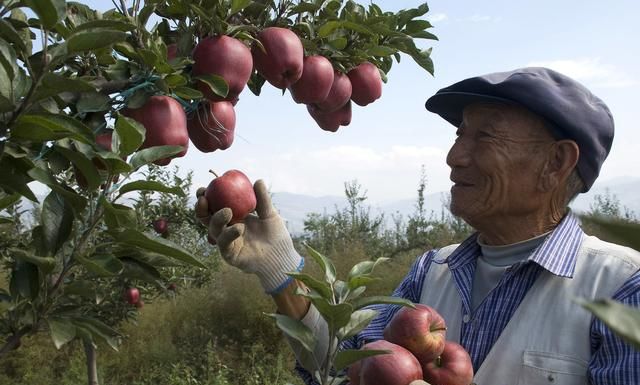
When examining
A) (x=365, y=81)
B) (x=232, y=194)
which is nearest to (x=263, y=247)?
(x=232, y=194)

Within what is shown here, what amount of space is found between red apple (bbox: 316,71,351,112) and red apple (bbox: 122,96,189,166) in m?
0.36

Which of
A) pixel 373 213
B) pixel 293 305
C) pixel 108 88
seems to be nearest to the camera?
pixel 108 88

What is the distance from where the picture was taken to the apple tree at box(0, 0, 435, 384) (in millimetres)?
750

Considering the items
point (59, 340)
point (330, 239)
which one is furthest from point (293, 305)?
point (330, 239)

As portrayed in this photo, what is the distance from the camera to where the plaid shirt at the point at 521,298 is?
43.6 inches

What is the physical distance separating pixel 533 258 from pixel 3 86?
1035 mm

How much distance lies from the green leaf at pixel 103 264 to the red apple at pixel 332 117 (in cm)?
57

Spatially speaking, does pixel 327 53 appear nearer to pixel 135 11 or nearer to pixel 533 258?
pixel 135 11

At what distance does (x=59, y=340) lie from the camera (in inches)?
32.7

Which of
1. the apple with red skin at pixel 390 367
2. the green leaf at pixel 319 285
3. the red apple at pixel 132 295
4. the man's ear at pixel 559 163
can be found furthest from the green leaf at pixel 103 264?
the red apple at pixel 132 295

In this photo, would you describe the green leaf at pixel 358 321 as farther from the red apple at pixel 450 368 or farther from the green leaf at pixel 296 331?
the red apple at pixel 450 368

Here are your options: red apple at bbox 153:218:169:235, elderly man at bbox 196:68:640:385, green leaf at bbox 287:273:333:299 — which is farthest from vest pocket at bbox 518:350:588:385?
red apple at bbox 153:218:169:235

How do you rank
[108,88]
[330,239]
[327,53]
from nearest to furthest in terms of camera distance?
1. [108,88]
2. [327,53]
3. [330,239]

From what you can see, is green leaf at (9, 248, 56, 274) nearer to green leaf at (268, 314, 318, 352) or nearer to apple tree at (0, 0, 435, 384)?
apple tree at (0, 0, 435, 384)
